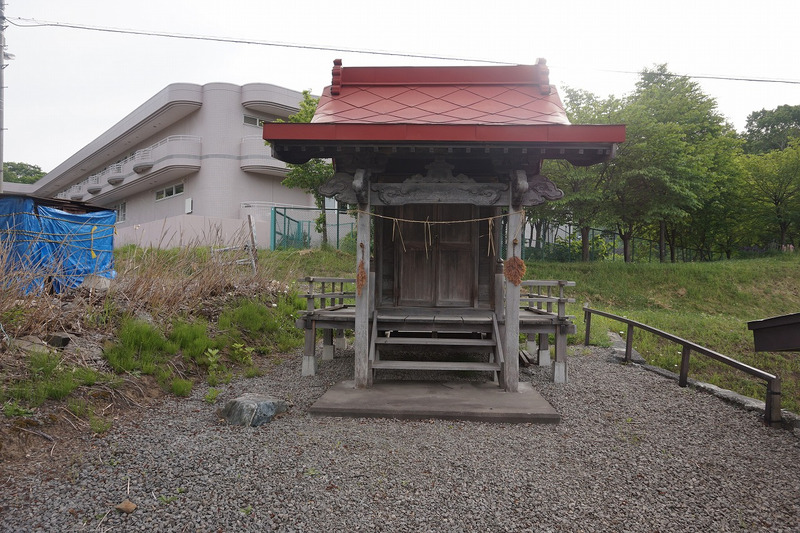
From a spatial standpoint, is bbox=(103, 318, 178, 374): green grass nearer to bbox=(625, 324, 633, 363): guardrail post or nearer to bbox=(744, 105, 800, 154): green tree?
bbox=(625, 324, 633, 363): guardrail post

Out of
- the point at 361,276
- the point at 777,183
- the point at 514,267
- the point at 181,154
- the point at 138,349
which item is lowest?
the point at 138,349

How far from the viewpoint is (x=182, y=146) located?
19531mm

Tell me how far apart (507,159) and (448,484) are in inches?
147

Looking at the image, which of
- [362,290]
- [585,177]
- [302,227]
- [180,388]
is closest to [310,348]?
[362,290]

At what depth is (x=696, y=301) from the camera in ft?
49.4

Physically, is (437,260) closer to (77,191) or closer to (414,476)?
(414,476)

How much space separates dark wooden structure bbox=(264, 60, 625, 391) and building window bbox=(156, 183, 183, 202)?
18.6 metres

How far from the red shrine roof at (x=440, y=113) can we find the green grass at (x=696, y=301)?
5.92m

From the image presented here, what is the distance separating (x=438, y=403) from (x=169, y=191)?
22435 mm

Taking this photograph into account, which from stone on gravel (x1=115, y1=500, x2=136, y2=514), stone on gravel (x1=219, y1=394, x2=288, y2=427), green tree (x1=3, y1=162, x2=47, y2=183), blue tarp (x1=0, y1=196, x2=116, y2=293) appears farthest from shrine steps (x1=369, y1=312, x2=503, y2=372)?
green tree (x1=3, y1=162, x2=47, y2=183)

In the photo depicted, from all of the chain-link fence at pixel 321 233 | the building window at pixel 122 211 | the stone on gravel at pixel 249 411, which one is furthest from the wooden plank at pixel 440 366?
the building window at pixel 122 211

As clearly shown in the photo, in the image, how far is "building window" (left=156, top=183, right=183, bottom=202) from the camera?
2175cm

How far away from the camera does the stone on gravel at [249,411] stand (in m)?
4.25

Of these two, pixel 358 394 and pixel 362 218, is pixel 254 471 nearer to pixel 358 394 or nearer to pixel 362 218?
pixel 358 394
